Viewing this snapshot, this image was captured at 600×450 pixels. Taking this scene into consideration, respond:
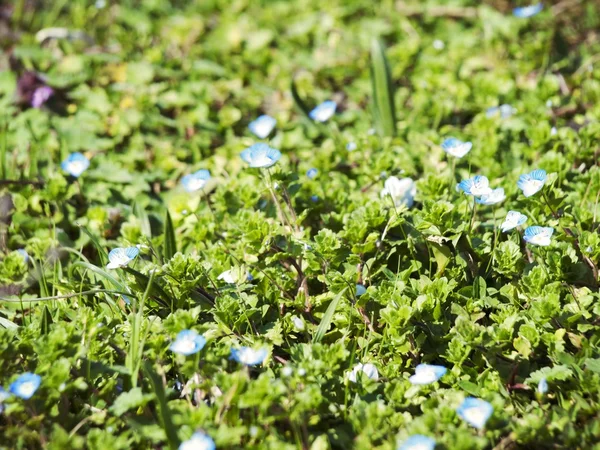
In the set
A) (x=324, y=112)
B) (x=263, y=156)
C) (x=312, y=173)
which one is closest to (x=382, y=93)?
(x=324, y=112)

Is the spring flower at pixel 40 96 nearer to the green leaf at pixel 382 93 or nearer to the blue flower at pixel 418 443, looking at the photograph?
the green leaf at pixel 382 93

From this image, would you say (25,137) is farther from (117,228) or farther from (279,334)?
(279,334)

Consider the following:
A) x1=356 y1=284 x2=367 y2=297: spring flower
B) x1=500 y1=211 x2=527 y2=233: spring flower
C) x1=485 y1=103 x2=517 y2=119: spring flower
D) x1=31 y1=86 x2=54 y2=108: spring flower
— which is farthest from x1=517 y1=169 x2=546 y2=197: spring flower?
x1=31 y1=86 x2=54 y2=108: spring flower

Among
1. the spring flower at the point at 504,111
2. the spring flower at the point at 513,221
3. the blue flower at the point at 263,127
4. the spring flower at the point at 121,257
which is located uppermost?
the spring flower at the point at 121,257

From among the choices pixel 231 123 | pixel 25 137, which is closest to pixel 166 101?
pixel 231 123

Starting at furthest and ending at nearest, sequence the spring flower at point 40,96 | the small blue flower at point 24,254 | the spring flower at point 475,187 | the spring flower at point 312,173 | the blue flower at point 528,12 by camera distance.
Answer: the blue flower at point 528,12 < the spring flower at point 40,96 < the spring flower at point 312,173 < the small blue flower at point 24,254 < the spring flower at point 475,187

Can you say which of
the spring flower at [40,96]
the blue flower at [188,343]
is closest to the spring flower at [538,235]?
the blue flower at [188,343]

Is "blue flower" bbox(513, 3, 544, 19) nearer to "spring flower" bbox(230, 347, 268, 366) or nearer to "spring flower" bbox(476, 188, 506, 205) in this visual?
"spring flower" bbox(476, 188, 506, 205)
